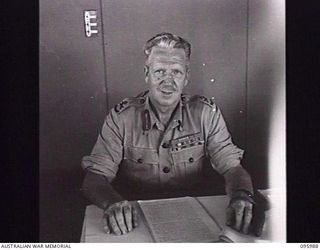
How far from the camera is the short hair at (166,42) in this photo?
129 centimetres

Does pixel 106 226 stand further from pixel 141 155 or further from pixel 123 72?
pixel 123 72

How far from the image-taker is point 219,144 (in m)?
1.32

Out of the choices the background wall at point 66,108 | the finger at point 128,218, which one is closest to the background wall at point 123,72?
the background wall at point 66,108

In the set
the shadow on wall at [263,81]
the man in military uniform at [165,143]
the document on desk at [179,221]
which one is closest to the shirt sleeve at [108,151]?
the man in military uniform at [165,143]

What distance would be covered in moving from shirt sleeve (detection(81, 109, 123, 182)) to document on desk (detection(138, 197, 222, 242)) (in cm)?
11

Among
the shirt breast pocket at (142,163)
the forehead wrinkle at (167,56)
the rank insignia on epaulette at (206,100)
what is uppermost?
the forehead wrinkle at (167,56)

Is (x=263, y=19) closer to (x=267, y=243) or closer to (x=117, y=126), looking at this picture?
(x=117, y=126)

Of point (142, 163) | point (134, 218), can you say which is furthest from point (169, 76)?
point (134, 218)

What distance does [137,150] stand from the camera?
1317 millimetres

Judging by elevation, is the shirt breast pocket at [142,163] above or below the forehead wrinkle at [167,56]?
below

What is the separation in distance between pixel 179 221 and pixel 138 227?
102mm

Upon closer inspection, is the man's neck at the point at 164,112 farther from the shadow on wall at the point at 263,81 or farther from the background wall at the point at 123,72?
the shadow on wall at the point at 263,81

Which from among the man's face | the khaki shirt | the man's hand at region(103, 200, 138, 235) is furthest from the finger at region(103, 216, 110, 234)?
the man's face
